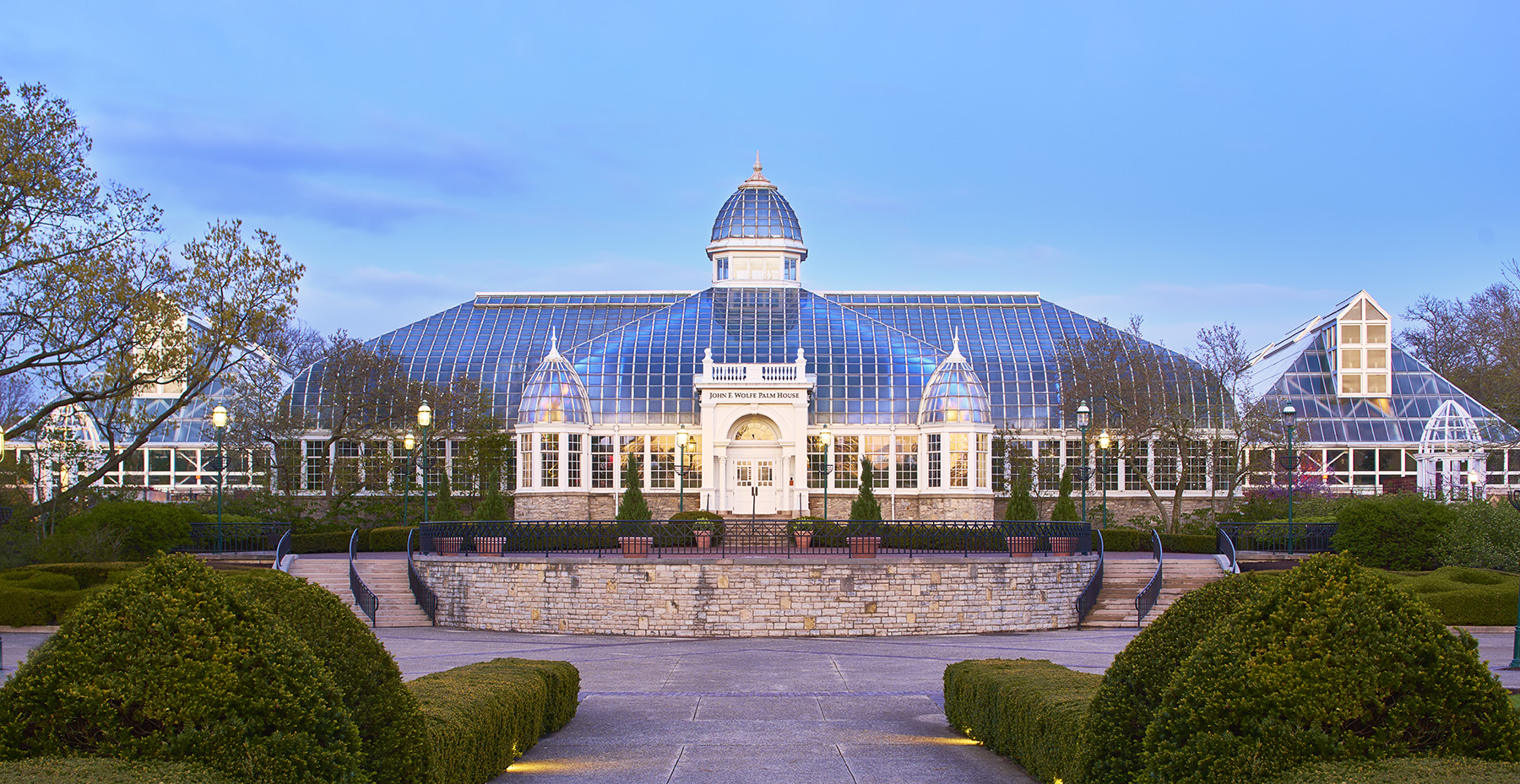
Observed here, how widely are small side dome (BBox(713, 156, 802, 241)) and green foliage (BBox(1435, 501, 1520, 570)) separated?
28669mm

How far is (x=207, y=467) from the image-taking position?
52688 mm

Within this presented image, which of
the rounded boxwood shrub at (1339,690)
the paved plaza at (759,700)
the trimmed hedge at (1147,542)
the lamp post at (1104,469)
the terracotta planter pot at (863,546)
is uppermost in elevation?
the lamp post at (1104,469)

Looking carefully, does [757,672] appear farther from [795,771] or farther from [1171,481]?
[1171,481]

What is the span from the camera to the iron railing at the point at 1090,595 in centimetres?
2878

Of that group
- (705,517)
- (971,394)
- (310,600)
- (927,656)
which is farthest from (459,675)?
(971,394)

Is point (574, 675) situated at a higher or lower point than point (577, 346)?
lower

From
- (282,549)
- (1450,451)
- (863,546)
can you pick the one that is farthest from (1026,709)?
(1450,451)

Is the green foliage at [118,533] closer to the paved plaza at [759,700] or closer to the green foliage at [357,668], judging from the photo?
the paved plaza at [759,700]

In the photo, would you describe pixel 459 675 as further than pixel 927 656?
No

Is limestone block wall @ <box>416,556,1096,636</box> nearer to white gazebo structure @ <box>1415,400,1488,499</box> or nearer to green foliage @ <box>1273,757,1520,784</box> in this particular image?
green foliage @ <box>1273,757,1520,784</box>

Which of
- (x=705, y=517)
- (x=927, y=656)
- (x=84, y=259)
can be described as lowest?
(x=927, y=656)

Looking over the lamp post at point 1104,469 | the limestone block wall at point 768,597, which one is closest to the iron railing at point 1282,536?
the lamp post at point 1104,469

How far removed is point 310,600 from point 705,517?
1084 inches

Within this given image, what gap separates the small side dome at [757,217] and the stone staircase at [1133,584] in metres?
24.4
